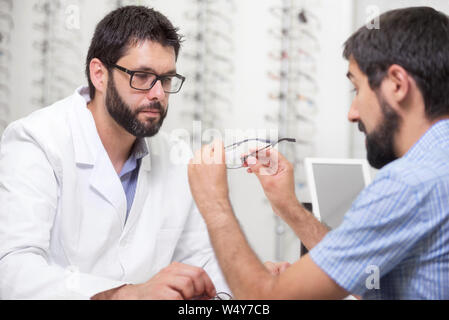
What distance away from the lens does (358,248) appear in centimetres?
57

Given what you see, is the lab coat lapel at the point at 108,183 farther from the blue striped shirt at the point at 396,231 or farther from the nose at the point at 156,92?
the blue striped shirt at the point at 396,231

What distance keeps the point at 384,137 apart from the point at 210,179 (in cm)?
31

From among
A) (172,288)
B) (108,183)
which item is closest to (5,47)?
(108,183)

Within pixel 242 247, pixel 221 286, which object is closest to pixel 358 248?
pixel 242 247

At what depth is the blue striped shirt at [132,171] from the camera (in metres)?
0.87

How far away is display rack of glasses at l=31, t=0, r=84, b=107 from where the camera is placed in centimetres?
85

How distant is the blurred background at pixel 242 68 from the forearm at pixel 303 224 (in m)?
0.03

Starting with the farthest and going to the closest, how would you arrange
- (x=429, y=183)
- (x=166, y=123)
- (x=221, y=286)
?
(x=166, y=123), (x=221, y=286), (x=429, y=183)

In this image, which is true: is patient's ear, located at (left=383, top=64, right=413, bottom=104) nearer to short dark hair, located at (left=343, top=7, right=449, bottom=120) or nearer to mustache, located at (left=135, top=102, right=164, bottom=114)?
short dark hair, located at (left=343, top=7, right=449, bottom=120)

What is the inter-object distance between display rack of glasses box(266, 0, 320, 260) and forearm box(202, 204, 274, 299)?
0.28 metres

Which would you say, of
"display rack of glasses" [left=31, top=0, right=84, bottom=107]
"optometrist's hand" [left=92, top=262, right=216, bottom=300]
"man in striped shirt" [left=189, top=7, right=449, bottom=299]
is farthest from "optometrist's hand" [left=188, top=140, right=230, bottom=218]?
"display rack of glasses" [left=31, top=0, right=84, bottom=107]

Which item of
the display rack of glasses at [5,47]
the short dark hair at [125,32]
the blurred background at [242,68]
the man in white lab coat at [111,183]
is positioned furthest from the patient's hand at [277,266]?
the display rack of glasses at [5,47]

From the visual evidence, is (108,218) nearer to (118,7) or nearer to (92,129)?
(92,129)

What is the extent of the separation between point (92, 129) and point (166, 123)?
0.17 metres
